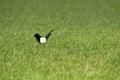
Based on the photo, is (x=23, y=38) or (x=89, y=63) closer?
(x=89, y=63)

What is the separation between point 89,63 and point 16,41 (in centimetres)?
546

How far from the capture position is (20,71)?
407 inches

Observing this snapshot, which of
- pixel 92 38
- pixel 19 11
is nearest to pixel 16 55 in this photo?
pixel 92 38

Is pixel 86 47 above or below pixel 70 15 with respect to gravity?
below

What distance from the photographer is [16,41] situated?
50.9 feet

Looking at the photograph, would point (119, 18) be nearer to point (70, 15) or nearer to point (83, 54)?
point (70, 15)

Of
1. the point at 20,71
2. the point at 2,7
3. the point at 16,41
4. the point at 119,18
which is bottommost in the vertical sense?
the point at 20,71

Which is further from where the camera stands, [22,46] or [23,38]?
[23,38]

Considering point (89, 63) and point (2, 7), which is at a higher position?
point (2, 7)

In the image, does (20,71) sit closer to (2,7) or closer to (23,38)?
(23,38)

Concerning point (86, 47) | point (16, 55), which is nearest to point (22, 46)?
point (16, 55)

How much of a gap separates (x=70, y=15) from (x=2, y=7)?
27.9 ft

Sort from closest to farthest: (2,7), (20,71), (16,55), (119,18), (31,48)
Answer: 1. (20,71)
2. (16,55)
3. (31,48)
4. (119,18)
5. (2,7)

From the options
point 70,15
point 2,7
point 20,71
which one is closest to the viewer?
point 20,71
